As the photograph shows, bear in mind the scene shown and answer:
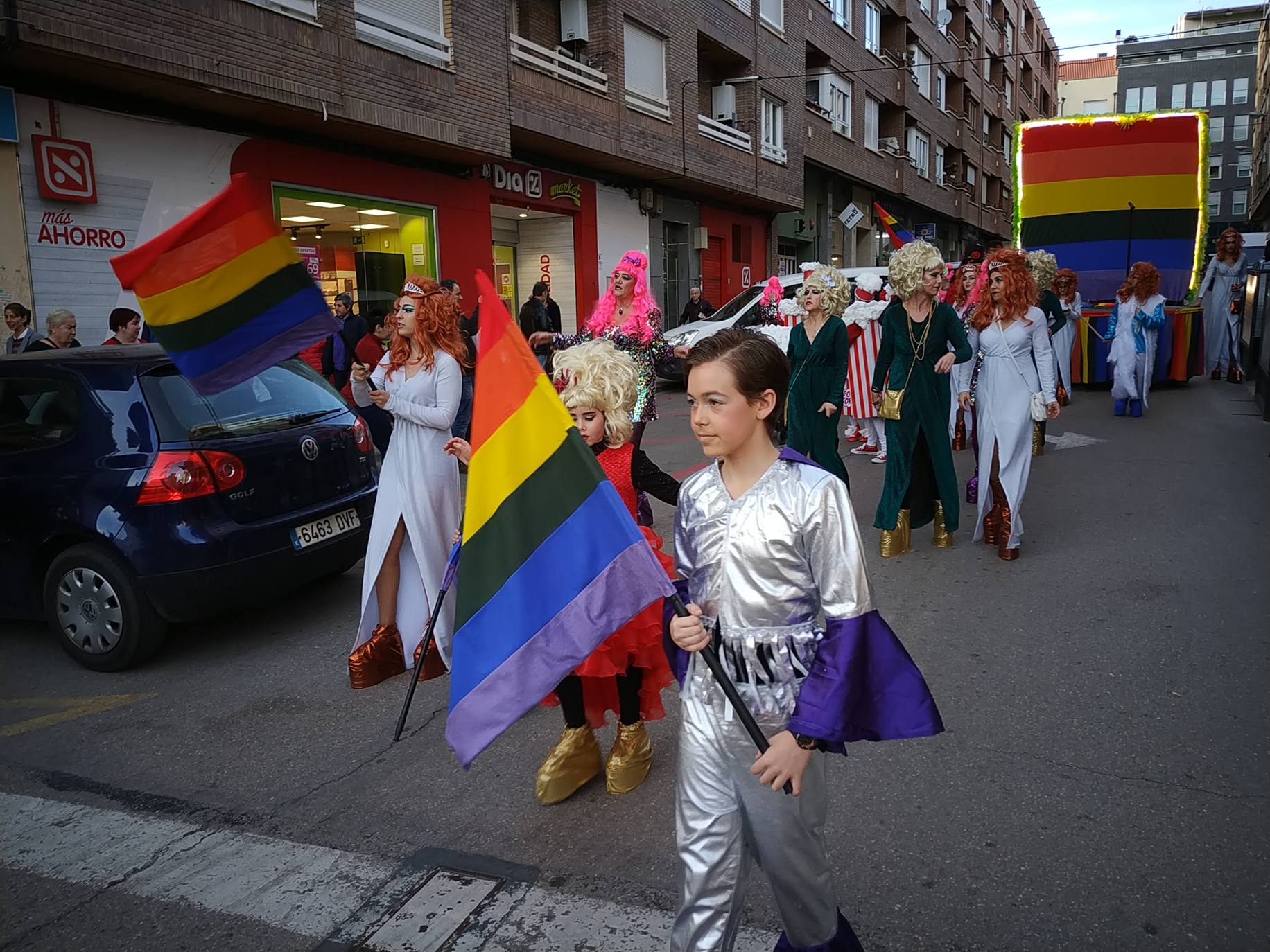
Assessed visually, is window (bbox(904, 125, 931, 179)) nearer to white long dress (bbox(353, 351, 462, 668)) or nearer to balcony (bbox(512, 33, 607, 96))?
balcony (bbox(512, 33, 607, 96))

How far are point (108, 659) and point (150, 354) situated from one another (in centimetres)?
154

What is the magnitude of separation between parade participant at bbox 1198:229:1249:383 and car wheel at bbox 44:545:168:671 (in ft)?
52.5

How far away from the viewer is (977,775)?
332 cm

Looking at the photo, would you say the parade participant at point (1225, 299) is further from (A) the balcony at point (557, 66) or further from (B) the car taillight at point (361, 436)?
(B) the car taillight at point (361, 436)

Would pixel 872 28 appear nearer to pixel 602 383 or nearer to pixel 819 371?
pixel 819 371

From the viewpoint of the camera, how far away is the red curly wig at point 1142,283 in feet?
40.3

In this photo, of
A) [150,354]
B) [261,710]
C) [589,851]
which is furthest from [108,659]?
[589,851]

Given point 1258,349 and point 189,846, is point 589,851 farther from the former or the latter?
point 1258,349

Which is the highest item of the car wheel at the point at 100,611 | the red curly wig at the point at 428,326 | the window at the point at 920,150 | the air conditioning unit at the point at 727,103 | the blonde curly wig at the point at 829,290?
the window at the point at 920,150

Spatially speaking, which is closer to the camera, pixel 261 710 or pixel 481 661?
pixel 481 661

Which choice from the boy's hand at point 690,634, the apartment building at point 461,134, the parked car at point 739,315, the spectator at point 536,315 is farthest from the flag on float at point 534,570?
the spectator at point 536,315

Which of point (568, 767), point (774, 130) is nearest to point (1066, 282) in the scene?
point (568, 767)

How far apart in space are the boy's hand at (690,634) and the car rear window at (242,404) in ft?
10.4

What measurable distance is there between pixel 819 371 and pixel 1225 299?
492 inches
